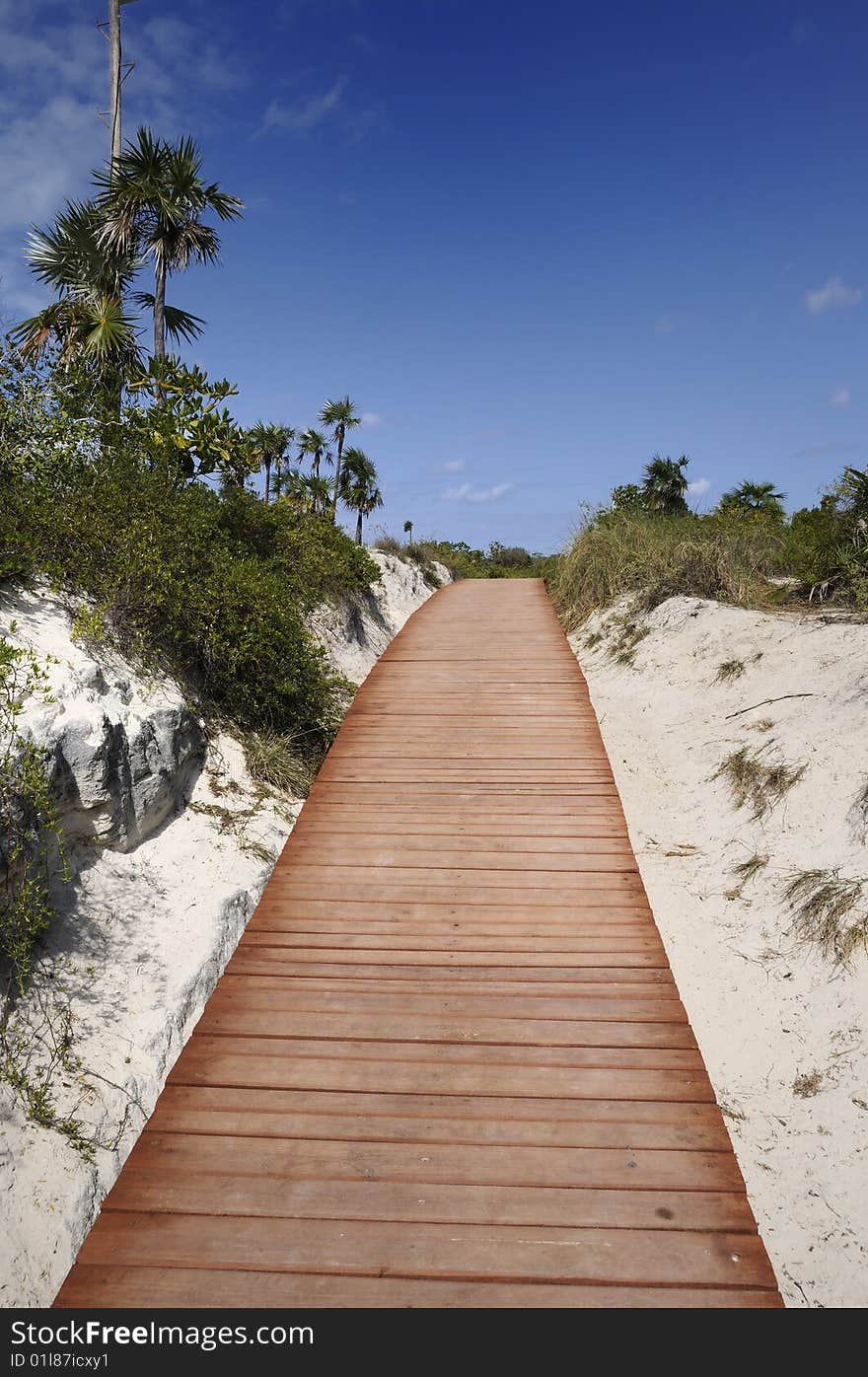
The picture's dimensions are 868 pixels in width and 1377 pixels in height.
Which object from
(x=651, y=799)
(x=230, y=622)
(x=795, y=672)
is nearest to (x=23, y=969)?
(x=230, y=622)

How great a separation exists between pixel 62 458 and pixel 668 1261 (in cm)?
664

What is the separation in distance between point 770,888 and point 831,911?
58 centimetres

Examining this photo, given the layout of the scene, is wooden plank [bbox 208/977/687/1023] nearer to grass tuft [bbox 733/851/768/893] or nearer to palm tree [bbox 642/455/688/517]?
grass tuft [bbox 733/851/768/893]

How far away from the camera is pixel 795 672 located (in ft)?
22.6

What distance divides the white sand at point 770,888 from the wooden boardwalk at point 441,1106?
645 millimetres

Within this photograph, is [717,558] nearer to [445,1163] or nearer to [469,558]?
[445,1163]

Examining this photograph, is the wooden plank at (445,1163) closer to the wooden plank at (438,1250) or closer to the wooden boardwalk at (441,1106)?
the wooden boardwalk at (441,1106)

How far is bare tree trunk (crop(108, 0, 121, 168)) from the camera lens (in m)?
11.5

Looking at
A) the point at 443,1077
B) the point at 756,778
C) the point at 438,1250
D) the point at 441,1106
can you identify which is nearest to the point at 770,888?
the point at 756,778

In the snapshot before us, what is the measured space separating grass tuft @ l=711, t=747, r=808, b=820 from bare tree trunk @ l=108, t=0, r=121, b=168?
42.2 feet

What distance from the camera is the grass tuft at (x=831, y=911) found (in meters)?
4.16

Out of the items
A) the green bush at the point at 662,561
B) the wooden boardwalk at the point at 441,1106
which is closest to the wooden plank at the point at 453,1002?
the wooden boardwalk at the point at 441,1106

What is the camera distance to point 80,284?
450 inches
